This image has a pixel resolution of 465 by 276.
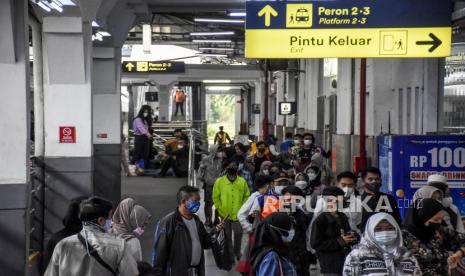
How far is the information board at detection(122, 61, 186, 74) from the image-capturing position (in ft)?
118

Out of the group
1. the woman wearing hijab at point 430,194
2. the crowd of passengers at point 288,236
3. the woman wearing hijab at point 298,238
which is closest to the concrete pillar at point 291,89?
the crowd of passengers at point 288,236

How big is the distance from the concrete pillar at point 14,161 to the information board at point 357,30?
14.6 feet

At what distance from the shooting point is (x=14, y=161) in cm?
985

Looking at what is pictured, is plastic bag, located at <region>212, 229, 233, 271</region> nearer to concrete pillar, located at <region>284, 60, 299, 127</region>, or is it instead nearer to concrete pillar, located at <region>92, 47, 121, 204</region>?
concrete pillar, located at <region>92, 47, 121, 204</region>

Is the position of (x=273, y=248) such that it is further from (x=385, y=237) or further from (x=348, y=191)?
(x=348, y=191)

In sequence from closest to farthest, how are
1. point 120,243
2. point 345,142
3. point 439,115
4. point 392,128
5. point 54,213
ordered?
1. point 120,243
2. point 54,213
3. point 439,115
4. point 392,128
5. point 345,142

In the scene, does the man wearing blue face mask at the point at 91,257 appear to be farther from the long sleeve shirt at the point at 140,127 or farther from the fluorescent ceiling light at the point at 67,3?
the long sleeve shirt at the point at 140,127

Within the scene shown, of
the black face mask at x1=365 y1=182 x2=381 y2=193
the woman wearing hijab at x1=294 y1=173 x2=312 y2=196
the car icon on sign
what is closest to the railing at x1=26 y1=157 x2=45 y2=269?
the woman wearing hijab at x1=294 y1=173 x2=312 y2=196

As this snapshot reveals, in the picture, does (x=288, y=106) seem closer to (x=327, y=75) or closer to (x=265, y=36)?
(x=327, y=75)

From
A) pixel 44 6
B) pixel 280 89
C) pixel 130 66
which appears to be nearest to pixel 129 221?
pixel 44 6

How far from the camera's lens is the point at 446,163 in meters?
12.9

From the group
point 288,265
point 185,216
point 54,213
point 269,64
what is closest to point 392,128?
point 269,64

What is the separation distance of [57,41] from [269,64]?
496 inches

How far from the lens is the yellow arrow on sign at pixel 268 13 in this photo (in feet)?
44.5
